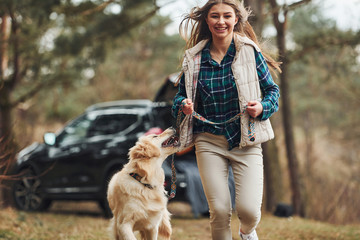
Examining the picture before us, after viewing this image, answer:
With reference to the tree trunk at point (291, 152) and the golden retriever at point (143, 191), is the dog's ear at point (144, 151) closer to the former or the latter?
the golden retriever at point (143, 191)

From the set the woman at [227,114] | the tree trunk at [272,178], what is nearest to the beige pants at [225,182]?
the woman at [227,114]

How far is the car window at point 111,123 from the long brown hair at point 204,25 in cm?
316

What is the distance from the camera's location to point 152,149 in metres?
3.64

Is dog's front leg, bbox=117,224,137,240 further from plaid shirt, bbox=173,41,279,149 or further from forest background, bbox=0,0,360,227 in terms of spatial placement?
forest background, bbox=0,0,360,227

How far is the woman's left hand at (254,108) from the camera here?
3.06 metres

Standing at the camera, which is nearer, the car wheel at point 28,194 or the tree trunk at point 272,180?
the car wheel at point 28,194

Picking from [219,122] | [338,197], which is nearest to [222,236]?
[219,122]

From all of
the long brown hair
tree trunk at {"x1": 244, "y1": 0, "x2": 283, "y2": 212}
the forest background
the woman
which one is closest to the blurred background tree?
the forest background

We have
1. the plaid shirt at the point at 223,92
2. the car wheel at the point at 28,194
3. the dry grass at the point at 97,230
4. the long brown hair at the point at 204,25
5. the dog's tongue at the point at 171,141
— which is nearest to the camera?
the plaid shirt at the point at 223,92

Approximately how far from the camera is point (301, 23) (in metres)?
19.1

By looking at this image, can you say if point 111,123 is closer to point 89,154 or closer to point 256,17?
point 89,154

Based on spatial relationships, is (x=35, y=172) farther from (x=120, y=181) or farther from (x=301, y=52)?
(x=301, y=52)

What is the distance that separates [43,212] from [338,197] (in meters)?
6.56

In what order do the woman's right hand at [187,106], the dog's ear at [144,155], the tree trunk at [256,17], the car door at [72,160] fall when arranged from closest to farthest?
the woman's right hand at [187,106]
the dog's ear at [144,155]
the car door at [72,160]
the tree trunk at [256,17]
